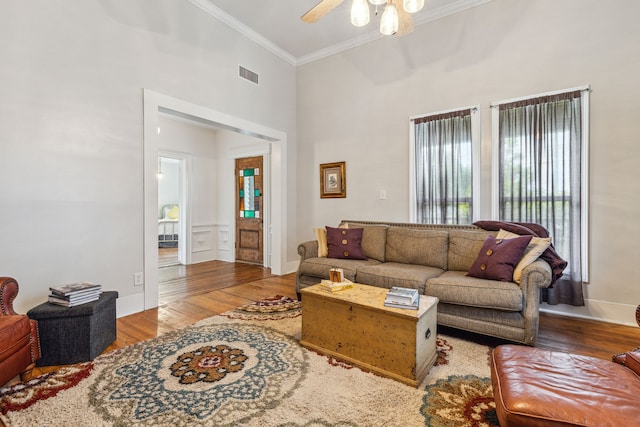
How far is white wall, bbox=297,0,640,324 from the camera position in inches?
110

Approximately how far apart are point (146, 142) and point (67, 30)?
1063 mm

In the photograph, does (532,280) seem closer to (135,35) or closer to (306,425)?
(306,425)

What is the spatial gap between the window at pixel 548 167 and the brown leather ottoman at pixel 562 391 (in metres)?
2.09

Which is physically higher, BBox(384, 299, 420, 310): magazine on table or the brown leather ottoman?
BBox(384, 299, 420, 310): magazine on table

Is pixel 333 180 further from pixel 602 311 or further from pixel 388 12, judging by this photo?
pixel 602 311

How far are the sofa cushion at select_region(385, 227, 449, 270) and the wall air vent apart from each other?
2.90 meters

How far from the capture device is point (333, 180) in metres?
4.66

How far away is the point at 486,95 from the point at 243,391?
3.73 meters

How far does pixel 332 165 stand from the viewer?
465 centimetres

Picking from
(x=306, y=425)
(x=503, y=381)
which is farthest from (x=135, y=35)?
(x=503, y=381)

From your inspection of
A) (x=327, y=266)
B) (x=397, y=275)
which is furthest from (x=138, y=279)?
(x=397, y=275)

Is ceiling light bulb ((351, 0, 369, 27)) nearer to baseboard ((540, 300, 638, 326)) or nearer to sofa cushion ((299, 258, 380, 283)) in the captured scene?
sofa cushion ((299, 258, 380, 283))

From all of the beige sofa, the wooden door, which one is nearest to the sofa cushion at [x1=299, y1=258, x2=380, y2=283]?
the beige sofa

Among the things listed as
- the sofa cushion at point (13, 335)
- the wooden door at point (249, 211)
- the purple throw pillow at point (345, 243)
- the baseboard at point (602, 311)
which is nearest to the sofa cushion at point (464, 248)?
the purple throw pillow at point (345, 243)
